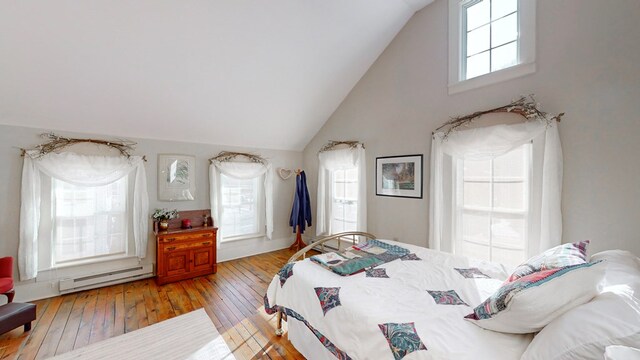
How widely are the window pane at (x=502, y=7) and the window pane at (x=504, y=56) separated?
0.37 meters

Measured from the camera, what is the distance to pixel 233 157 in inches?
172

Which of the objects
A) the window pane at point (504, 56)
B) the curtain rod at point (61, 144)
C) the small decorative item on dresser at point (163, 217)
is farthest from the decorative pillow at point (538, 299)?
the curtain rod at point (61, 144)

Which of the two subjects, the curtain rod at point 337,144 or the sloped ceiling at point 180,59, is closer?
the sloped ceiling at point 180,59

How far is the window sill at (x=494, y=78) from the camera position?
2.38 m

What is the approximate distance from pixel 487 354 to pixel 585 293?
48cm

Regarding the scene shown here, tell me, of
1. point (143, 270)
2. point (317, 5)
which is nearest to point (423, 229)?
point (317, 5)

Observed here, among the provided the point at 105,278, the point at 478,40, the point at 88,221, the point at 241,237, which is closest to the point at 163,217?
the point at 88,221

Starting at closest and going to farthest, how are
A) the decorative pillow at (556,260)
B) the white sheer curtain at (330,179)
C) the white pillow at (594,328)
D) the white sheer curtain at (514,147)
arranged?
the white pillow at (594,328) → the decorative pillow at (556,260) → the white sheer curtain at (514,147) → the white sheer curtain at (330,179)

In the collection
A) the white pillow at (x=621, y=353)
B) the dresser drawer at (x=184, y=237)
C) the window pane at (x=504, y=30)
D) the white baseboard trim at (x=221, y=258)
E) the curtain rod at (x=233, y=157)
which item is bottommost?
the white baseboard trim at (x=221, y=258)

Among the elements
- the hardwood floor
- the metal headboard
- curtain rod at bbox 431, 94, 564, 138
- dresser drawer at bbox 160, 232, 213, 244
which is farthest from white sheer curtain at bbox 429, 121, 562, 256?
dresser drawer at bbox 160, 232, 213, 244

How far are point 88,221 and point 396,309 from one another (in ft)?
13.3

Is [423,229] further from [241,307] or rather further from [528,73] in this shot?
[241,307]

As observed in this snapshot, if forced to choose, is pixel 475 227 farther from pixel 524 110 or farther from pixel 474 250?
pixel 524 110

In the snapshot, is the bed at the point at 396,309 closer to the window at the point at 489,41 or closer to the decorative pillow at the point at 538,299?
the decorative pillow at the point at 538,299
